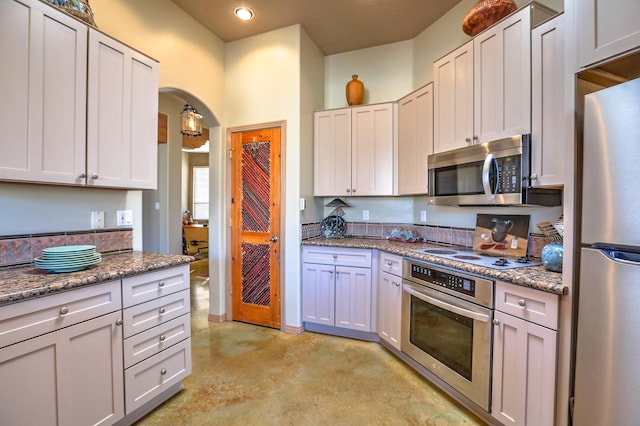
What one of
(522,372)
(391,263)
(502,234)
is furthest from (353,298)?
(522,372)

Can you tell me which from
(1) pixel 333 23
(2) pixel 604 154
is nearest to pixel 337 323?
(2) pixel 604 154

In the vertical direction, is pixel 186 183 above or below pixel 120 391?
above

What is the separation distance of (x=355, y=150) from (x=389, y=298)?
5.11 ft

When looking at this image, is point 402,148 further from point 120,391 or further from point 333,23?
point 120,391

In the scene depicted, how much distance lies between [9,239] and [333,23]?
3.12 m

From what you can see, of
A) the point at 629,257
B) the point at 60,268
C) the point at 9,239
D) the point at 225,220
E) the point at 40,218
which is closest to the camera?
the point at 629,257

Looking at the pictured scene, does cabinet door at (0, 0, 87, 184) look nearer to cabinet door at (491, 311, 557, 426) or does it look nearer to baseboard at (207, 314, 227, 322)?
baseboard at (207, 314, 227, 322)

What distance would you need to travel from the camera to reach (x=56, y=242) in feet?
6.10

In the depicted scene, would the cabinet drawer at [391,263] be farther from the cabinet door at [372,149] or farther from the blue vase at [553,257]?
the blue vase at [553,257]

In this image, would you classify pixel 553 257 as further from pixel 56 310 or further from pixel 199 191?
pixel 199 191

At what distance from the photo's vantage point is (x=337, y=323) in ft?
9.70

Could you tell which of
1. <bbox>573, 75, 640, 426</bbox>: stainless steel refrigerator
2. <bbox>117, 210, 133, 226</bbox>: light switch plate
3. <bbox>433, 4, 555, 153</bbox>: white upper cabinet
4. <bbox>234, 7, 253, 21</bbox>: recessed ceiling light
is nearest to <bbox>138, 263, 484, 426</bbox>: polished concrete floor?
<bbox>573, 75, 640, 426</bbox>: stainless steel refrigerator

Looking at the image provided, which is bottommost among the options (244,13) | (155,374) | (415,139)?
(155,374)

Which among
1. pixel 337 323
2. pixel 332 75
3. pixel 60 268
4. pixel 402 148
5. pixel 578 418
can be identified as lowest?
pixel 337 323
